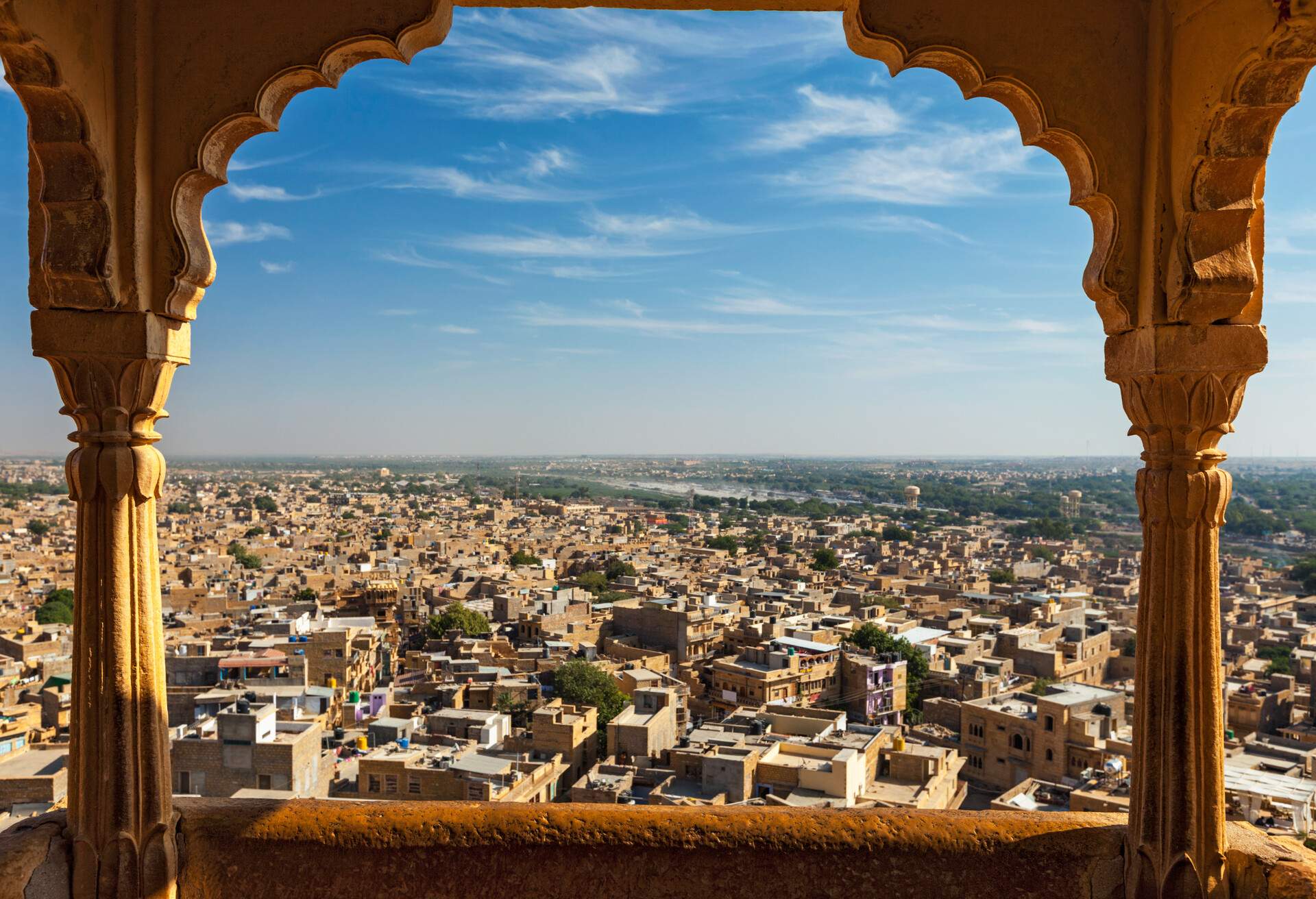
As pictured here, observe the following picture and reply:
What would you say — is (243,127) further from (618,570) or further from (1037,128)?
(618,570)

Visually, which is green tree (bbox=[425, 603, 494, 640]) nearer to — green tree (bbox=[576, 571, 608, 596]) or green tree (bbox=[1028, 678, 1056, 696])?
green tree (bbox=[576, 571, 608, 596])

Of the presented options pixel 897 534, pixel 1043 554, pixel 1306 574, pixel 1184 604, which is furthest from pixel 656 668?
pixel 897 534

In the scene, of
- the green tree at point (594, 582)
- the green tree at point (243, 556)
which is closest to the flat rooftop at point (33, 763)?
the green tree at point (594, 582)

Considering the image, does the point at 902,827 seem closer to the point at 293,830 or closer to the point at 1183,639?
the point at 1183,639

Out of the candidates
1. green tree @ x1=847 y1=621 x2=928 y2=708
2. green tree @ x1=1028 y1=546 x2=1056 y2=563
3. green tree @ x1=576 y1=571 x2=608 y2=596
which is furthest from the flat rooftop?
green tree @ x1=1028 y1=546 x2=1056 y2=563

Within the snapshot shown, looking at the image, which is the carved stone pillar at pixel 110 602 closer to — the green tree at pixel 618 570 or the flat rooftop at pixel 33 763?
the flat rooftop at pixel 33 763

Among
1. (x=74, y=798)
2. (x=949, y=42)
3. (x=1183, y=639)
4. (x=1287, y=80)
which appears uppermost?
(x=949, y=42)

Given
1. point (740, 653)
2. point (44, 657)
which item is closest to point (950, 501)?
point (740, 653)
